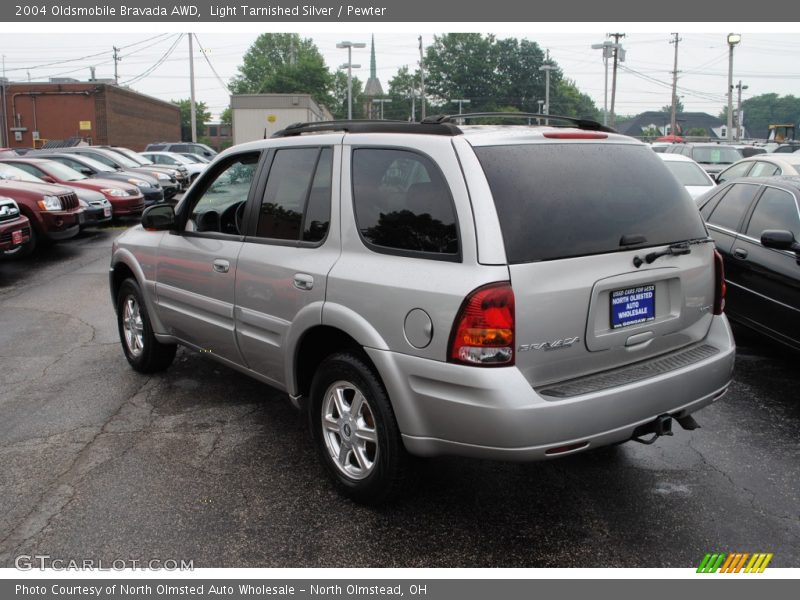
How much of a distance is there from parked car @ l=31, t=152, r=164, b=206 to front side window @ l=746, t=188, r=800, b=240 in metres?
15.0

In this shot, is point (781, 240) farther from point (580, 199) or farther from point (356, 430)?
point (356, 430)

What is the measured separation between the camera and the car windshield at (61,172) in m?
16.0

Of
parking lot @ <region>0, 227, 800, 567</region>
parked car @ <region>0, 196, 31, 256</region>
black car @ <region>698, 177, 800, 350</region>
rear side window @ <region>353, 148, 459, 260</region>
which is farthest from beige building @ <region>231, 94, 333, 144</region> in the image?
rear side window @ <region>353, 148, 459, 260</region>

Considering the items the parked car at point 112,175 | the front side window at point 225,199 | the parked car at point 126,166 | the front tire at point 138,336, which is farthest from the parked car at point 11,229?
the parked car at point 126,166

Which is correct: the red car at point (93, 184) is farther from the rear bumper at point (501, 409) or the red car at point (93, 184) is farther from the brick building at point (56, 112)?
the brick building at point (56, 112)

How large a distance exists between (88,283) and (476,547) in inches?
334

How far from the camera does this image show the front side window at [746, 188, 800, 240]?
5.96 metres

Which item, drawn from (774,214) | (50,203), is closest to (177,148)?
(50,203)

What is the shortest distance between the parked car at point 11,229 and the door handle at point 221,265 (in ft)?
24.4

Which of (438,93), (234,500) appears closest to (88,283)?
(234,500)

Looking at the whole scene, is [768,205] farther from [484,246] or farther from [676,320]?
[484,246]

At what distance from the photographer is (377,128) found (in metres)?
3.96

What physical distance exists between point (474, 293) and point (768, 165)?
A: 9.77 metres

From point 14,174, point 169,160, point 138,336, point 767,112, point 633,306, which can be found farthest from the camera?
point 767,112
